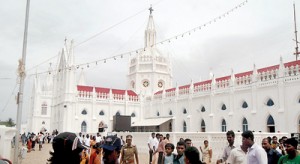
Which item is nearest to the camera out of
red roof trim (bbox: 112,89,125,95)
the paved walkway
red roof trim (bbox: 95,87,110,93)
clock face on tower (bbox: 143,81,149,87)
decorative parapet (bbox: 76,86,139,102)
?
the paved walkway

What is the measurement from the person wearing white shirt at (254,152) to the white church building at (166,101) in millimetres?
20168

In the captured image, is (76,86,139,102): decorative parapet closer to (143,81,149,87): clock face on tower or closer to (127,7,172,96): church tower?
(127,7,172,96): church tower

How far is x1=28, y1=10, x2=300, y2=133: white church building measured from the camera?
1094 inches

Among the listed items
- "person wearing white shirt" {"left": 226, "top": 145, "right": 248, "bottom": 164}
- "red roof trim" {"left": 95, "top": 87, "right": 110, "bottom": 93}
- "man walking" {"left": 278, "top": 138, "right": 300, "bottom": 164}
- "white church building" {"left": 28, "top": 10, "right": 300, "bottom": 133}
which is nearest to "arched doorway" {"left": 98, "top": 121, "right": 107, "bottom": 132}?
"white church building" {"left": 28, "top": 10, "right": 300, "bottom": 133}

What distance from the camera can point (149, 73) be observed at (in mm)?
51562

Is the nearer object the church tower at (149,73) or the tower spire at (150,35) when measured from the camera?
the church tower at (149,73)

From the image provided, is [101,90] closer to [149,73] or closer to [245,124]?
[149,73]

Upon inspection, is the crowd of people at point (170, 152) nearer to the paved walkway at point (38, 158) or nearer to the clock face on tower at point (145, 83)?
the paved walkway at point (38, 158)

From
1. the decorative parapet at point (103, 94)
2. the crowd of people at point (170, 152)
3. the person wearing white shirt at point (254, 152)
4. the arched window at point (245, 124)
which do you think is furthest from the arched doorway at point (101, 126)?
the person wearing white shirt at point (254, 152)

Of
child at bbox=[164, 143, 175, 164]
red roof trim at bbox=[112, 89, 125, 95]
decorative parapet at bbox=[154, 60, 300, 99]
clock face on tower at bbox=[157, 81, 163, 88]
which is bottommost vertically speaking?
child at bbox=[164, 143, 175, 164]

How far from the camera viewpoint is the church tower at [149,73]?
5134 cm

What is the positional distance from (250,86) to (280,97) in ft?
12.3

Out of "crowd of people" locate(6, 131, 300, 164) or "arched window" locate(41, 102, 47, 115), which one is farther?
"arched window" locate(41, 102, 47, 115)

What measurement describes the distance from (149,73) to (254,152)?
46.3 meters
